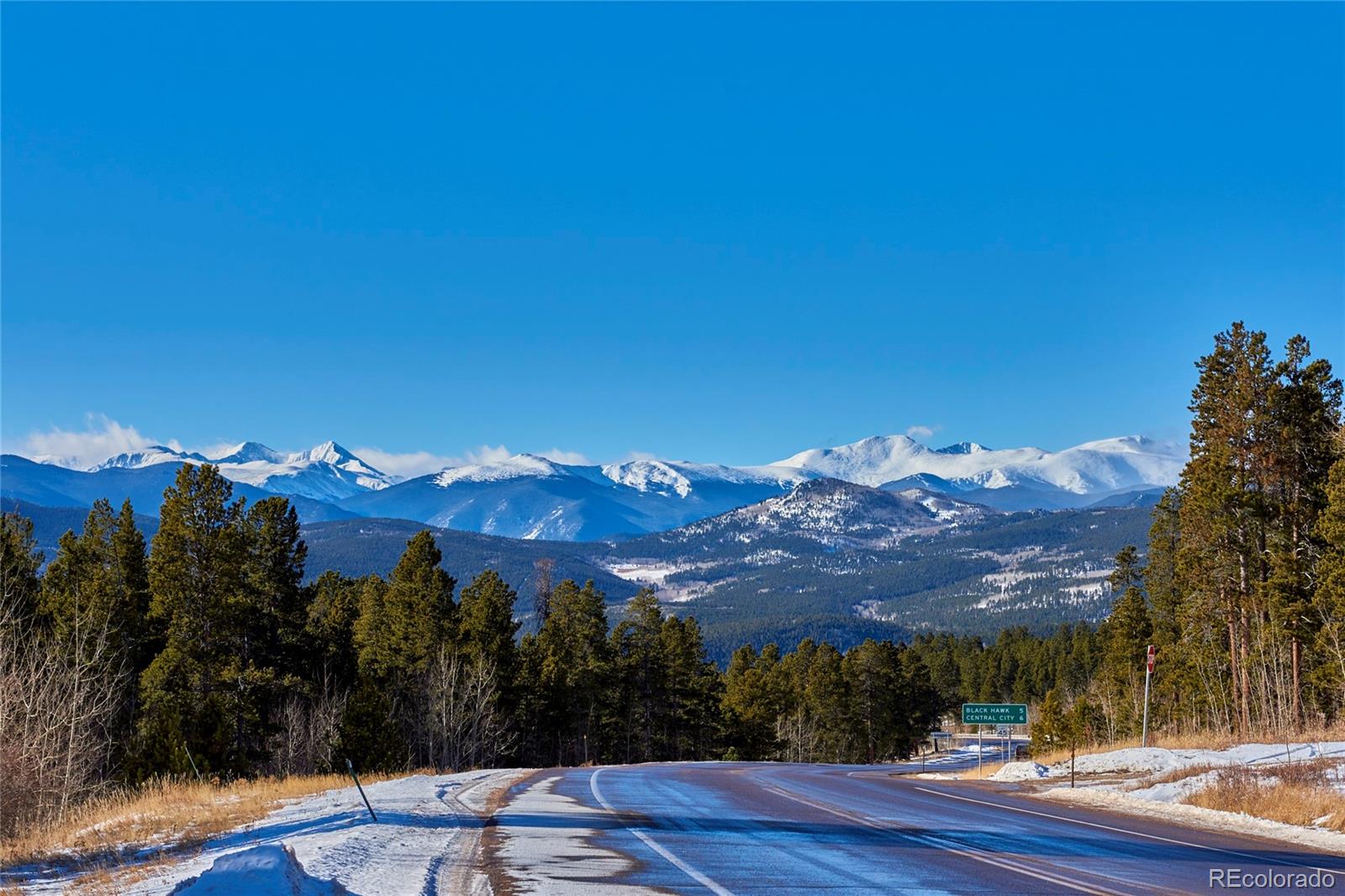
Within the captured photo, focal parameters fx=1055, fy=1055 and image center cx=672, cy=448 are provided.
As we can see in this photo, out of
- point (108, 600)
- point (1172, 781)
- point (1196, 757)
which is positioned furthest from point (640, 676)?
point (1172, 781)

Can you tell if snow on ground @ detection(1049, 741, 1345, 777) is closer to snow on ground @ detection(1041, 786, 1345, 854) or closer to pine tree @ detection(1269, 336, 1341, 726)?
snow on ground @ detection(1041, 786, 1345, 854)

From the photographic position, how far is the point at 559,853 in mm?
12664

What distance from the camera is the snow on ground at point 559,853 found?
1023 cm

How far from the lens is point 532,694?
65.9m

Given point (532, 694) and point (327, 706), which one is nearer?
point (327, 706)

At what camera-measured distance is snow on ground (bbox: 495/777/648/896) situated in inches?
403

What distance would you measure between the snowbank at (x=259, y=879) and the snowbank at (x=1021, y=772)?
26060 mm

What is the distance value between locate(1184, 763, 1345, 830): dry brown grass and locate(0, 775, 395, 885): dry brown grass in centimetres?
1659

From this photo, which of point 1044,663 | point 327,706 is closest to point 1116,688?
point 327,706

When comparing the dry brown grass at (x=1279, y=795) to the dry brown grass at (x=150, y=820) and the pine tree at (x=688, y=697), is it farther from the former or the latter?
the pine tree at (x=688, y=697)

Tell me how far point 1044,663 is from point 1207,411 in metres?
114

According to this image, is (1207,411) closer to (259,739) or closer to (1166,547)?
(1166,547)

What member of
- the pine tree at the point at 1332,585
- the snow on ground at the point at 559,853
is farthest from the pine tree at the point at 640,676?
the snow on ground at the point at 559,853

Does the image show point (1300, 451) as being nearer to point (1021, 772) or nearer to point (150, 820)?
point (1021, 772)
